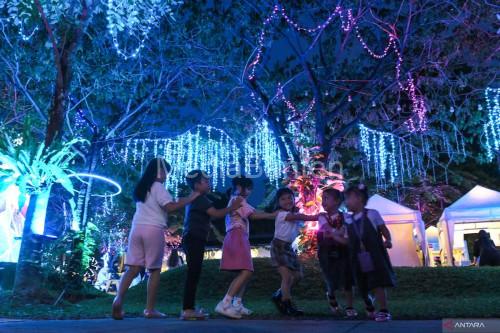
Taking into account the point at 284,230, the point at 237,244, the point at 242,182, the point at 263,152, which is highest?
the point at 263,152

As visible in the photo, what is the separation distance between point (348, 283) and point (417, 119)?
9.44 meters

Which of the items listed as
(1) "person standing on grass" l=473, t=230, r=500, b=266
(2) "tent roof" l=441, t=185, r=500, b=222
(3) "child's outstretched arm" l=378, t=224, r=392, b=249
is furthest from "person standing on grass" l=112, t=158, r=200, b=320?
(2) "tent roof" l=441, t=185, r=500, b=222

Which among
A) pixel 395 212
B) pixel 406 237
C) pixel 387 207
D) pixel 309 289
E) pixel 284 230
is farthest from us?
pixel 387 207

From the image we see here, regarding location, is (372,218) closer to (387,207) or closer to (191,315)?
(191,315)

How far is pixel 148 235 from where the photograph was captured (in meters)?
3.98

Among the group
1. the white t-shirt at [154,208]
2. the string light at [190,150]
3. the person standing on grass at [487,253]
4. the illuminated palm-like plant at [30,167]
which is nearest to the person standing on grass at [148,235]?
the white t-shirt at [154,208]

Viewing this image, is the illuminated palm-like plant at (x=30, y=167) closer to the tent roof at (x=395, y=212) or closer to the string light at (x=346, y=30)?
the string light at (x=346, y=30)

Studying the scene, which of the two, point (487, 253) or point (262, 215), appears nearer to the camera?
point (262, 215)

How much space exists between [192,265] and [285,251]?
3.30ft

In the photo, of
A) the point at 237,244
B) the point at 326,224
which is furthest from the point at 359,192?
the point at 237,244

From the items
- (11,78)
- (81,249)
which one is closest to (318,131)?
(81,249)

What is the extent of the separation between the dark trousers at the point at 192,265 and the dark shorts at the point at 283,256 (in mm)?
829

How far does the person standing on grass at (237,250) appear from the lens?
425 cm

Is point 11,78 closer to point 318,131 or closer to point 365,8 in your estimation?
point 318,131
